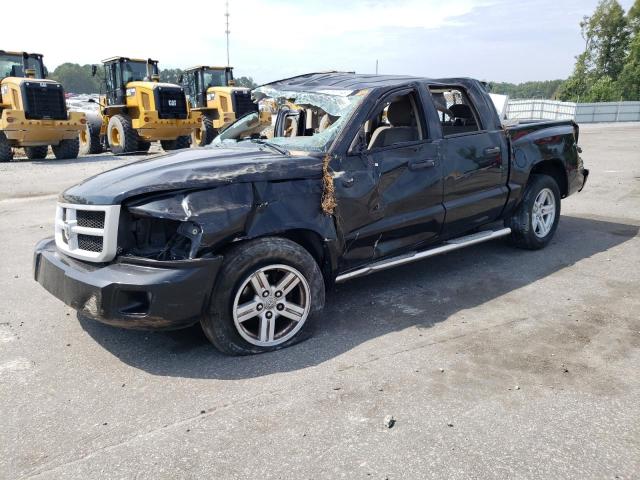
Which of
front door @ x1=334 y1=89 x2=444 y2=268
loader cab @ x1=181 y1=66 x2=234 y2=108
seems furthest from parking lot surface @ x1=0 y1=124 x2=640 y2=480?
loader cab @ x1=181 y1=66 x2=234 y2=108

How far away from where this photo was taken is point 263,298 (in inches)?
144

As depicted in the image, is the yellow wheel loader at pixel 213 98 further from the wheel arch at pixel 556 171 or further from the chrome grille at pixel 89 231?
the chrome grille at pixel 89 231

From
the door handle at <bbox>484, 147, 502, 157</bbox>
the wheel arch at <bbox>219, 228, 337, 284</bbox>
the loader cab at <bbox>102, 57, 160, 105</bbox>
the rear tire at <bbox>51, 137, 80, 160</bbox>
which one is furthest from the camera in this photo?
the loader cab at <bbox>102, 57, 160, 105</bbox>

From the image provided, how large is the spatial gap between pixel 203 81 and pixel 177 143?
2.72m

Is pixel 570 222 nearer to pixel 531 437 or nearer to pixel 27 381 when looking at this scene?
pixel 531 437

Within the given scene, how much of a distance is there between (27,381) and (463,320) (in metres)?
3.01

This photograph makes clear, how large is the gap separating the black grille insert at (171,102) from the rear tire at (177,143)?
1.11 metres

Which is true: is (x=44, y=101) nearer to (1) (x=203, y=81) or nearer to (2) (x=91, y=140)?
(2) (x=91, y=140)

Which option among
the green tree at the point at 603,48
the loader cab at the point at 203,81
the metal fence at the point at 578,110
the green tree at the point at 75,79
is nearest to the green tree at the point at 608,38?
the green tree at the point at 603,48

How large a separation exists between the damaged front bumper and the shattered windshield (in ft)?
4.51

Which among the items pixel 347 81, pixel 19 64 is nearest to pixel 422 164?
pixel 347 81

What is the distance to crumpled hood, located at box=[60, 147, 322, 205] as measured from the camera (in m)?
3.49

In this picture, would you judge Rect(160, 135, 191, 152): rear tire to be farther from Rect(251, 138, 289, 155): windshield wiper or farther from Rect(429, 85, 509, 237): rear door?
Rect(429, 85, 509, 237): rear door

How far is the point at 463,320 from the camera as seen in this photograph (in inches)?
168
